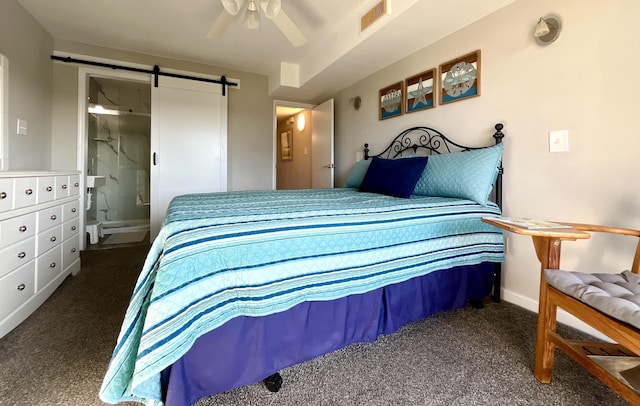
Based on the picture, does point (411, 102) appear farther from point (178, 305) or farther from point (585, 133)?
point (178, 305)

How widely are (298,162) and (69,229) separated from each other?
3810 millimetres

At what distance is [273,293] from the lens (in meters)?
1.07

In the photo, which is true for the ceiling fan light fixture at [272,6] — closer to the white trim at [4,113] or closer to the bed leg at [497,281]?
the white trim at [4,113]

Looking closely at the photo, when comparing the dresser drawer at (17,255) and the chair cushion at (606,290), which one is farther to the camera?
the dresser drawer at (17,255)

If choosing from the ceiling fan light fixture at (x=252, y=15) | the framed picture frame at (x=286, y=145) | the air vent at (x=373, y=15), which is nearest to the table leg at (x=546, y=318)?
the air vent at (x=373, y=15)

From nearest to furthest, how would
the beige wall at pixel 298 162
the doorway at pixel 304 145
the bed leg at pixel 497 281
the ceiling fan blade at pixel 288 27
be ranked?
the bed leg at pixel 497 281 → the ceiling fan blade at pixel 288 27 → the doorway at pixel 304 145 → the beige wall at pixel 298 162

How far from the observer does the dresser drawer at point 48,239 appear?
182 cm

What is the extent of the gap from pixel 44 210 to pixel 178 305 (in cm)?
176

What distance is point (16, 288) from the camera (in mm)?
→ 1578

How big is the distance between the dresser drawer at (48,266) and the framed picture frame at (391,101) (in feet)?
10.4

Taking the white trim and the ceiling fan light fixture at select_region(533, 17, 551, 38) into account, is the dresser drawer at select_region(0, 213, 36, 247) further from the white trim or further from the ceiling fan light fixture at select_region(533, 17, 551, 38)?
the ceiling fan light fixture at select_region(533, 17, 551, 38)

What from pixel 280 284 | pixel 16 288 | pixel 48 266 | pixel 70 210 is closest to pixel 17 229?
pixel 16 288

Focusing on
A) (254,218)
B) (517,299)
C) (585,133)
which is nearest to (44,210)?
(254,218)

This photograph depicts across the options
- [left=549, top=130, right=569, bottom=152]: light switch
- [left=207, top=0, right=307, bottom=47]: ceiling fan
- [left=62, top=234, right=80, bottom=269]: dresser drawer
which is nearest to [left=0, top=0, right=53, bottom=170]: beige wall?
[left=62, top=234, right=80, bottom=269]: dresser drawer
